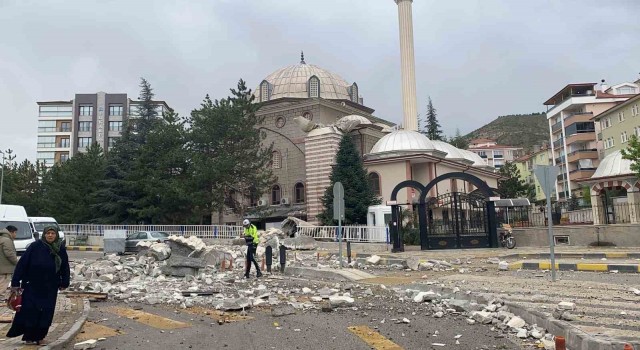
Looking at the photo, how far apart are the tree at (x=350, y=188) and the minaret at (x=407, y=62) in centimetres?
1043

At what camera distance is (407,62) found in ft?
140

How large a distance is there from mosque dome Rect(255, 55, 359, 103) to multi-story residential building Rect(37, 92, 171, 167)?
41.9 metres

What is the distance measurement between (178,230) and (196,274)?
62.8ft

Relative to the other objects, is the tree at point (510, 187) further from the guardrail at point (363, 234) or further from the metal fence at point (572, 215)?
the guardrail at point (363, 234)

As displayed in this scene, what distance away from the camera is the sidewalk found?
5938 mm

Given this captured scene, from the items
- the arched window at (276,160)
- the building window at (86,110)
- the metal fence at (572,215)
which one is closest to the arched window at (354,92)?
the arched window at (276,160)

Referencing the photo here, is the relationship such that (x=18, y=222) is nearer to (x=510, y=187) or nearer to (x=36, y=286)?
(x=36, y=286)

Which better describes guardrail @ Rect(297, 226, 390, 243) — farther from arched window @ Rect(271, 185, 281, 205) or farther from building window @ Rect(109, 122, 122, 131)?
building window @ Rect(109, 122, 122, 131)

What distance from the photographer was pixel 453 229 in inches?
861

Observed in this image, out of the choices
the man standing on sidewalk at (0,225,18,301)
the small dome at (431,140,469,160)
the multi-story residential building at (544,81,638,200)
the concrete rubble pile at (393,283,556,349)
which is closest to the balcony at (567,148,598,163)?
the multi-story residential building at (544,81,638,200)

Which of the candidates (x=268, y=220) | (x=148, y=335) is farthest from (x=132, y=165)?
(x=148, y=335)

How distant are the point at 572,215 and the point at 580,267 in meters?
A: 24.5

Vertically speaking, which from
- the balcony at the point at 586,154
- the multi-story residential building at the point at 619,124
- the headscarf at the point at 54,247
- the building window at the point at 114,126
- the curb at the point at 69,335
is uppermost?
the building window at the point at 114,126

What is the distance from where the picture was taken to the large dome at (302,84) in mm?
46531
